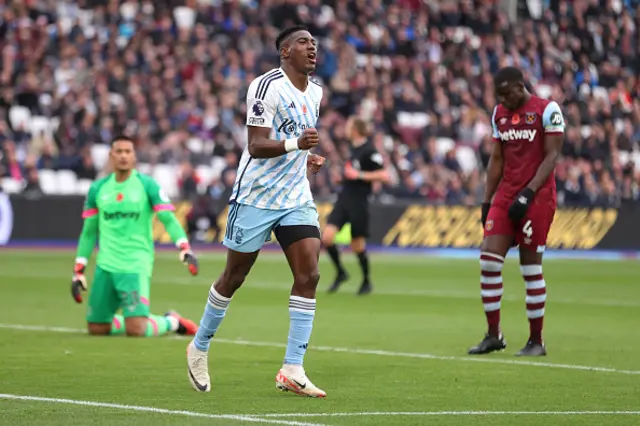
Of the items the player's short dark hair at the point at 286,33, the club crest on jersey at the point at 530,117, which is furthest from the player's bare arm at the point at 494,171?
the player's short dark hair at the point at 286,33

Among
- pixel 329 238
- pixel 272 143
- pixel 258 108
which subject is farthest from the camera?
pixel 329 238

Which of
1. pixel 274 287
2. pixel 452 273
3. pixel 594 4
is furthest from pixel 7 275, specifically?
pixel 594 4

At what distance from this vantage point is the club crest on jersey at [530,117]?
1179cm

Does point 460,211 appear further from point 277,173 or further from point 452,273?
point 277,173

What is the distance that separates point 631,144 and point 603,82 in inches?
133

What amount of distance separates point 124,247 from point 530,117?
13.8ft

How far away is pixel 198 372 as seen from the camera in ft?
30.0

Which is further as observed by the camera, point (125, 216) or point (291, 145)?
point (125, 216)

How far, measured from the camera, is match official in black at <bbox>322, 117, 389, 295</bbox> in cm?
1947

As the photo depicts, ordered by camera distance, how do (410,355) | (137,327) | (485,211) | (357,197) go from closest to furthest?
(410,355)
(485,211)
(137,327)
(357,197)

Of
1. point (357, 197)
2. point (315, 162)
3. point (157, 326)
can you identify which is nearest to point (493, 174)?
point (315, 162)

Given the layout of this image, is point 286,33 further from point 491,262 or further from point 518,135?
point 491,262

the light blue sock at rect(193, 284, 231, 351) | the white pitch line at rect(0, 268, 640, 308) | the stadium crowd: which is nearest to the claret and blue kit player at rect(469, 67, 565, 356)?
the light blue sock at rect(193, 284, 231, 351)

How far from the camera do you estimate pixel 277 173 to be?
Result: 9.12 m
